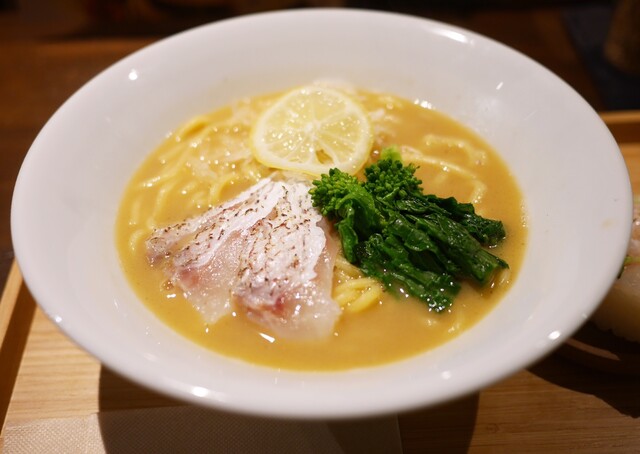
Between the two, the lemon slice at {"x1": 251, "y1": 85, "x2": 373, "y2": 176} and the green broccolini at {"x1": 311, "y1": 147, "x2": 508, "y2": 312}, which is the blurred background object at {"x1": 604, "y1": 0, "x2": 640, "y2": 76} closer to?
the lemon slice at {"x1": 251, "y1": 85, "x2": 373, "y2": 176}

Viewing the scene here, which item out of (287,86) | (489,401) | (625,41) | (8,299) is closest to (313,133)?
(287,86)

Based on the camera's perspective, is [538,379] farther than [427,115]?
No

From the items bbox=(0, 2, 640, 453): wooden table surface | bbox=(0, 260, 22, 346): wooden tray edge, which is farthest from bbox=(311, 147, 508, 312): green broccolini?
bbox=(0, 260, 22, 346): wooden tray edge

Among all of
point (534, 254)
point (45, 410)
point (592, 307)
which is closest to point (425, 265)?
point (534, 254)

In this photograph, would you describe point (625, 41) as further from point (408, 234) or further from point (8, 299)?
point (8, 299)

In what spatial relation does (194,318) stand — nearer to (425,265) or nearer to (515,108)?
(425,265)

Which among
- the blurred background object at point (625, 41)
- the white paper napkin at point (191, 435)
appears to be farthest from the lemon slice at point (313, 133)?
the blurred background object at point (625, 41)

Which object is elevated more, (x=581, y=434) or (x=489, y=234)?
(x=489, y=234)
